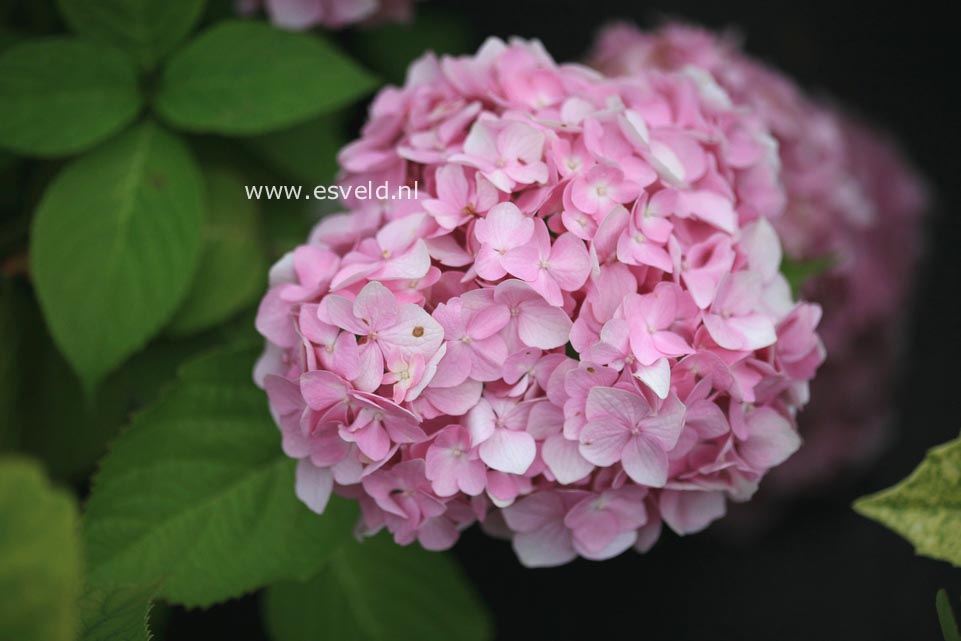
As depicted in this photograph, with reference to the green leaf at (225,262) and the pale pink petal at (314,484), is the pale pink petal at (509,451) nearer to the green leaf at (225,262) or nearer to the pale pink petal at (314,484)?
the pale pink petal at (314,484)

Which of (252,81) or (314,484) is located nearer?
(314,484)

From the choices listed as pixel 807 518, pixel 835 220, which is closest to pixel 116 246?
pixel 835 220

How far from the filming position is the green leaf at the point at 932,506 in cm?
49

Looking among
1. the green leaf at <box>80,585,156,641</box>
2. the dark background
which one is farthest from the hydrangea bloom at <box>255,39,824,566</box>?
the dark background

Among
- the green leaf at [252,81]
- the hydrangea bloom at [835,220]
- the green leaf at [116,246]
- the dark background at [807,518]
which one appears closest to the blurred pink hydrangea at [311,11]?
the green leaf at [252,81]

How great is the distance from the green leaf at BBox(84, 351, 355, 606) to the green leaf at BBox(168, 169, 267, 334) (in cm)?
16

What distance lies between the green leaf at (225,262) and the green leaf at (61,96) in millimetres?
137

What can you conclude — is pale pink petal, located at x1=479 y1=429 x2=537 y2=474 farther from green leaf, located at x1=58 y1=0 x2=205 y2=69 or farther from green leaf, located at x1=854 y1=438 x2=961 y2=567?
green leaf, located at x1=58 y1=0 x2=205 y2=69

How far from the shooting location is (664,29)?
0.99 meters

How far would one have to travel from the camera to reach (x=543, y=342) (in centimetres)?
53

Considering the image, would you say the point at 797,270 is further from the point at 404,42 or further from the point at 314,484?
the point at 404,42

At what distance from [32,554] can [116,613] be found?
196 mm

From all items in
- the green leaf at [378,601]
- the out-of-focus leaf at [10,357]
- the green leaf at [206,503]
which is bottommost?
the green leaf at [378,601]

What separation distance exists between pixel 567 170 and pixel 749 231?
15cm
